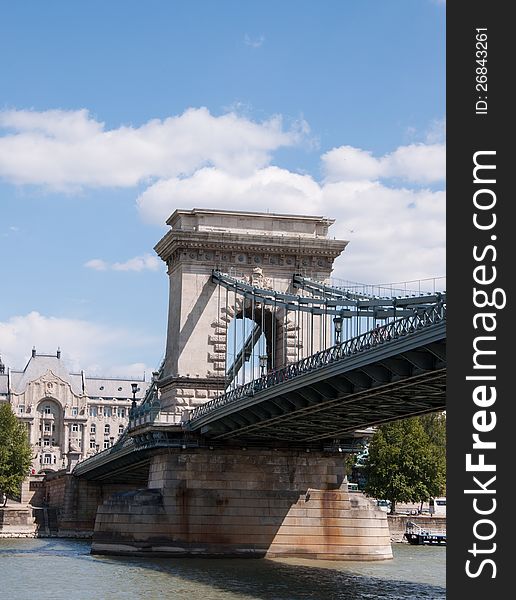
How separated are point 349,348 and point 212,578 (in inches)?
455

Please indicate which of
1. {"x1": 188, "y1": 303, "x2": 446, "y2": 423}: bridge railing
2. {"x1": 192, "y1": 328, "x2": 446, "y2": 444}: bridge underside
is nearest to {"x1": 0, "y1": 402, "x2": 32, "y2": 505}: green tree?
{"x1": 192, "y1": 328, "x2": 446, "y2": 444}: bridge underside

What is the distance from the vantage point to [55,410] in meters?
166

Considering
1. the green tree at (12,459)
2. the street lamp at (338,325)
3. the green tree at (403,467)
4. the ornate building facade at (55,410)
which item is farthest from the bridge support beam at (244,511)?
the ornate building facade at (55,410)

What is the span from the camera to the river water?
45281 millimetres

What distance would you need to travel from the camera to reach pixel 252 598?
4397 cm

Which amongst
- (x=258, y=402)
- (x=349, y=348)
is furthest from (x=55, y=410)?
(x=349, y=348)

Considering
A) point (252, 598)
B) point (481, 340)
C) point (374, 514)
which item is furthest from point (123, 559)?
point (481, 340)

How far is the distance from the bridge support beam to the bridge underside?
1574mm

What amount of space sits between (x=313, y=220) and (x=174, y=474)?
17373 millimetres

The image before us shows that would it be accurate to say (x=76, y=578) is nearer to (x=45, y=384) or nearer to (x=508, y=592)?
(x=508, y=592)

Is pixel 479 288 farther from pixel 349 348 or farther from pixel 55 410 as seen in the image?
pixel 55 410

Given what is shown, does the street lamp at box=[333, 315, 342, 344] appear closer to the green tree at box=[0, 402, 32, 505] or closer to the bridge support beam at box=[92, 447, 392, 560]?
the bridge support beam at box=[92, 447, 392, 560]

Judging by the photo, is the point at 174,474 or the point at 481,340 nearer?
the point at 481,340

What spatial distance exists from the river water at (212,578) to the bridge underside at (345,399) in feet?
20.9
